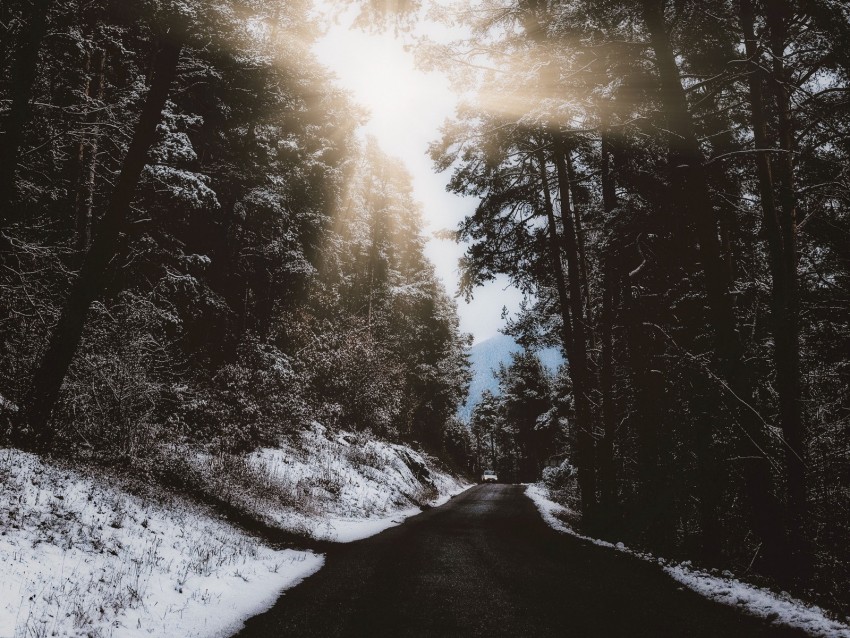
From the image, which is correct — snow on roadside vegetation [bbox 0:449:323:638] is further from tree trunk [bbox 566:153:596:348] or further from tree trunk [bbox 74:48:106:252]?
tree trunk [bbox 566:153:596:348]

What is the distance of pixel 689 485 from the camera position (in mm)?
7852

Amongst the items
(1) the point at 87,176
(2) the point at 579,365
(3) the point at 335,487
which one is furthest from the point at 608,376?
(1) the point at 87,176

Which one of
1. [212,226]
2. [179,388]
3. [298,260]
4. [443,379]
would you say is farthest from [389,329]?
[179,388]

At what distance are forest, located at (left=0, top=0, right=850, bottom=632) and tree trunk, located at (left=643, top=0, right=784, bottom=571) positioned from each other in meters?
0.04

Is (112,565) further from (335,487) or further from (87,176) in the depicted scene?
(87,176)

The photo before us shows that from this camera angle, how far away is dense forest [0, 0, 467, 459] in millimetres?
8148

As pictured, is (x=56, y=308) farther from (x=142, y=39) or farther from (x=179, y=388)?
(x=142, y=39)

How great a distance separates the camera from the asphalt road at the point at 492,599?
4.67m

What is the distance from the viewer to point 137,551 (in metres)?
5.91

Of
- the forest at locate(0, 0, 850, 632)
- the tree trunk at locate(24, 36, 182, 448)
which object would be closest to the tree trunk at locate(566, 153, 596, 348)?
the forest at locate(0, 0, 850, 632)

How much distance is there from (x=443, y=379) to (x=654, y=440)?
29773 millimetres

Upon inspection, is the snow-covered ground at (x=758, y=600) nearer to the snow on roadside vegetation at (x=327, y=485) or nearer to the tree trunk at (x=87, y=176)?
the snow on roadside vegetation at (x=327, y=485)

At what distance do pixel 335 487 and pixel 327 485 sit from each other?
0.27 metres

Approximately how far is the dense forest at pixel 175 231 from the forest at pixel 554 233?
9cm
